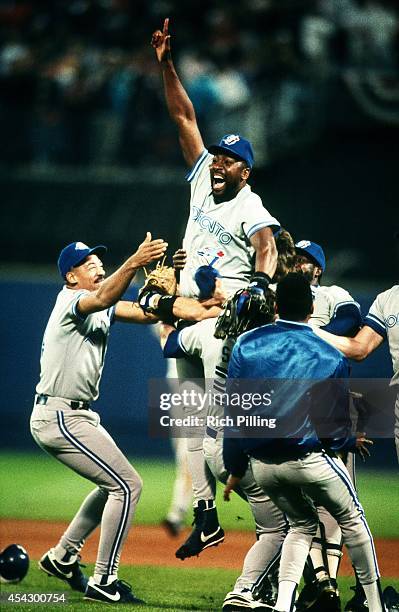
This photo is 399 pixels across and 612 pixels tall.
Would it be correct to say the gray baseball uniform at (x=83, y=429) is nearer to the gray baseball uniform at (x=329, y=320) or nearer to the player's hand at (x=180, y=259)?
the player's hand at (x=180, y=259)

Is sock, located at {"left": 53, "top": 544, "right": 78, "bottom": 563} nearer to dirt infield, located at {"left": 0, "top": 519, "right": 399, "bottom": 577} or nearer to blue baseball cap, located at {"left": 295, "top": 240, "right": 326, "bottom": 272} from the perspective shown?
dirt infield, located at {"left": 0, "top": 519, "right": 399, "bottom": 577}

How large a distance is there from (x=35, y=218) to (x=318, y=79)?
3.89 metres

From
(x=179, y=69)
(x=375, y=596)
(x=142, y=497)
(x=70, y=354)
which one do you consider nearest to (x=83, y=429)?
(x=70, y=354)

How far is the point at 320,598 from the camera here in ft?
21.3

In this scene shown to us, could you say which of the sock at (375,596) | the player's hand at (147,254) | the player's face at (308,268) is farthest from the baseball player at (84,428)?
the sock at (375,596)

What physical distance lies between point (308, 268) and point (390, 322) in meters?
0.71

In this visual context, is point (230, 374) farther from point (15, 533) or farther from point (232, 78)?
point (232, 78)

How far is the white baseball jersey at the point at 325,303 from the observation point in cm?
741

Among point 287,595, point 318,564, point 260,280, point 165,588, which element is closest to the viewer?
point 287,595

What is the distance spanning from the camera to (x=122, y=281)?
6672 mm

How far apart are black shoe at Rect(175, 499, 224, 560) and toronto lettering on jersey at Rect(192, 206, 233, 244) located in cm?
164

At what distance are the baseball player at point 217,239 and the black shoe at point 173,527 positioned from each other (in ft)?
7.79

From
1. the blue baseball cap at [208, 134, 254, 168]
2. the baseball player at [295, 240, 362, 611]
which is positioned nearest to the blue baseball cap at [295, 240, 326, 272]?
the baseball player at [295, 240, 362, 611]

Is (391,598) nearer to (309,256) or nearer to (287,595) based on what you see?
(287,595)
